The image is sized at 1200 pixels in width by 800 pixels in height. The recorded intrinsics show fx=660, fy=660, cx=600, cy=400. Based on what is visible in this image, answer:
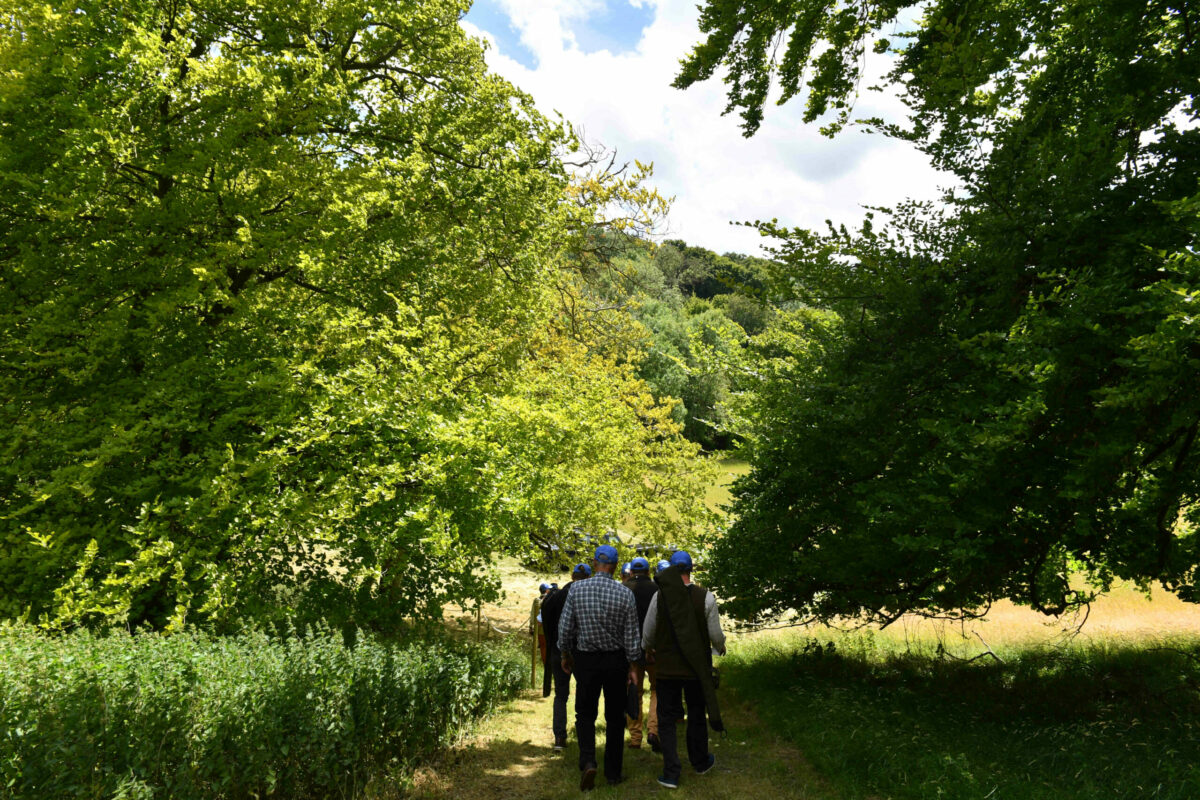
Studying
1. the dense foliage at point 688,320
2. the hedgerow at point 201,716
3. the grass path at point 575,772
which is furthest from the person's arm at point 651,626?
the dense foliage at point 688,320

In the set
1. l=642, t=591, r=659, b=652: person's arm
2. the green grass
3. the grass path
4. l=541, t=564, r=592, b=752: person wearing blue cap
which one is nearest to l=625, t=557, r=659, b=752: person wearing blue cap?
the grass path

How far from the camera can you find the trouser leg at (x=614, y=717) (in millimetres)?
5574

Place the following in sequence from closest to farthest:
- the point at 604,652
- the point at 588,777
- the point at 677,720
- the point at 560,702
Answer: the point at 588,777 < the point at 604,652 < the point at 677,720 < the point at 560,702

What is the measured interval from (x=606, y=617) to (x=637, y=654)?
1.33ft

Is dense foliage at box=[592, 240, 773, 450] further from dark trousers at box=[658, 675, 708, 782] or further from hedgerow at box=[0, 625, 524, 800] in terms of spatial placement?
hedgerow at box=[0, 625, 524, 800]

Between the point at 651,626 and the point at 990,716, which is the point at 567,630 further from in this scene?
Answer: the point at 990,716

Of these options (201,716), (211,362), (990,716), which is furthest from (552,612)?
(990,716)

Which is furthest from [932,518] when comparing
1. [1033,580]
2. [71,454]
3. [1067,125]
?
[71,454]

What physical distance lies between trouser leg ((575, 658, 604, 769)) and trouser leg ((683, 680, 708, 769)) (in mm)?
791

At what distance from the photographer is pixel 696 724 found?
5.84 meters

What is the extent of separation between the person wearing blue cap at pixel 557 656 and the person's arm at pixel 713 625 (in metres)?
1.40

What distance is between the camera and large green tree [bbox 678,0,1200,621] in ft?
18.6

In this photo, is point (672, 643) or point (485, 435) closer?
point (672, 643)

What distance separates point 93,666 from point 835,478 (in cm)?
736
